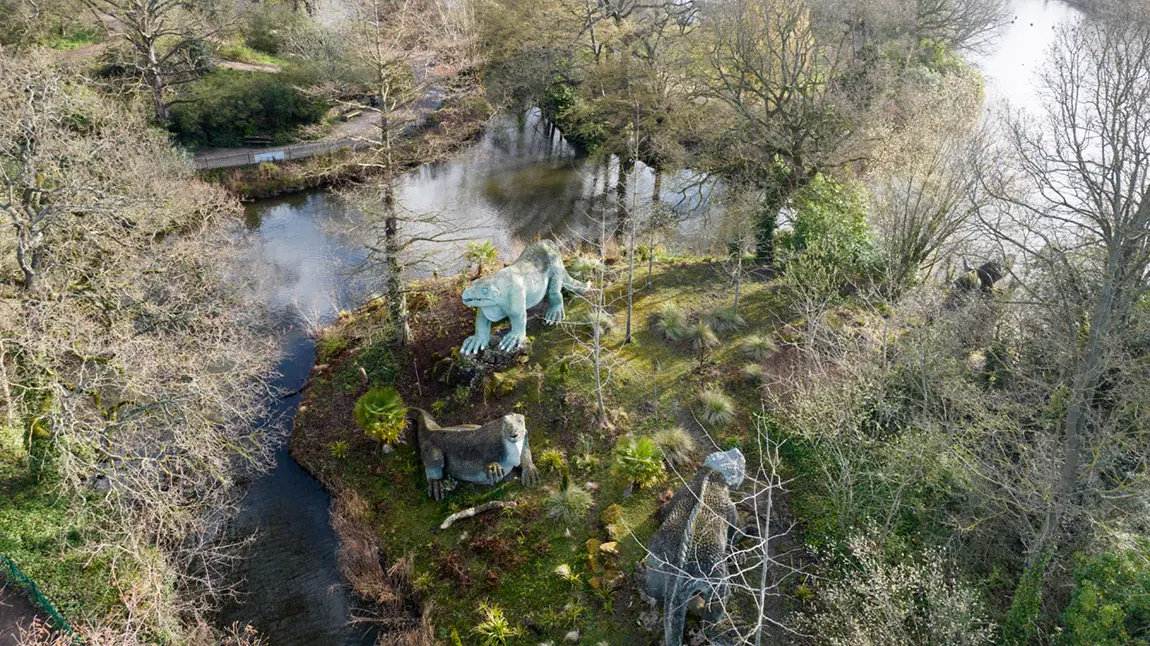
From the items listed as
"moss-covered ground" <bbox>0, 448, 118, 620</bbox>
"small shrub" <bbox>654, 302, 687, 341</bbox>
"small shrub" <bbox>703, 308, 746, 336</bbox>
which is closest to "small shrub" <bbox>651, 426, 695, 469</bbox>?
"small shrub" <bbox>654, 302, 687, 341</bbox>

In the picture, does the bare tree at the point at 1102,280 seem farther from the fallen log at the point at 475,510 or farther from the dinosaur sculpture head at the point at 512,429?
the fallen log at the point at 475,510

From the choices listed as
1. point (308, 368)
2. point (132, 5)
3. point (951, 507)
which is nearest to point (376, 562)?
point (308, 368)

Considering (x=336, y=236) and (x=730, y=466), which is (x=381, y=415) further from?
(x=336, y=236)

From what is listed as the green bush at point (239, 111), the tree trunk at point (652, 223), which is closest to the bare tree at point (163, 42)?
the green bush at point (239, 111)

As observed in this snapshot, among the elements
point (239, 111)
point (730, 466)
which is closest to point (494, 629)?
point (730, 466)

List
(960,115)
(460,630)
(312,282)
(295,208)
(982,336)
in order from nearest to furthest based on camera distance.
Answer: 1. (460,630)
2. (982,336)
3. (960,115)
4. (312,282)
5. (295,208)

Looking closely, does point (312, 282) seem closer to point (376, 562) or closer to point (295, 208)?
point (295, 208)
